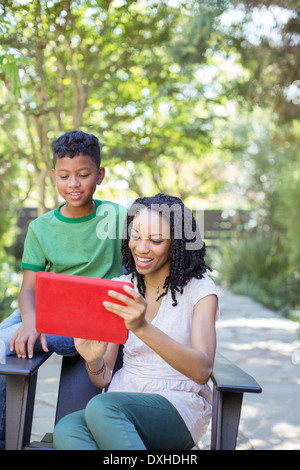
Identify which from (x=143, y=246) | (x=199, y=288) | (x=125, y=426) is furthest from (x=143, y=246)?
(x=125, y=426)

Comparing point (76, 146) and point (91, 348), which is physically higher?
point (76, 146)

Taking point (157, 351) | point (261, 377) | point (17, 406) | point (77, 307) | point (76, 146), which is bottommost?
point (261, 377)

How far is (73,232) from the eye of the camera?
2287 millimetres

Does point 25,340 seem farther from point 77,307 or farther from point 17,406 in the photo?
point 77,307

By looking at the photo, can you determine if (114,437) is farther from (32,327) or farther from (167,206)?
(167,206)

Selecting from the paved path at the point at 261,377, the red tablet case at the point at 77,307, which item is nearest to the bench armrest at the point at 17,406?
the red tablet case at the point at 77,307

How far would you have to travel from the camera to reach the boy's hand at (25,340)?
190 centimetres

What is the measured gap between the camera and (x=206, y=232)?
13.5 m

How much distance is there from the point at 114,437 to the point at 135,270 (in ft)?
2.39

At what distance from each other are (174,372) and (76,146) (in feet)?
3.13

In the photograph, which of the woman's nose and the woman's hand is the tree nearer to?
the woman's nose

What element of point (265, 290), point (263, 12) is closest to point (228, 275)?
point (265, 290)

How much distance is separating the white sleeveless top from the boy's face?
0.54m

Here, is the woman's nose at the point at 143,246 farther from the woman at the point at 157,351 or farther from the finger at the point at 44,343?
the finger at the point at 44,343
